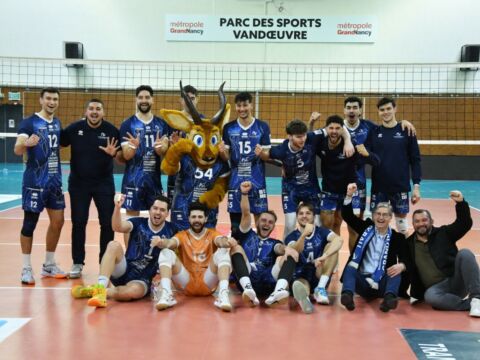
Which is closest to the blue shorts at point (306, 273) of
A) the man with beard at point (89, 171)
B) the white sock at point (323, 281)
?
the white sock at point (323, 281)

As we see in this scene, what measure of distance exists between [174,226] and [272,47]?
13956mm

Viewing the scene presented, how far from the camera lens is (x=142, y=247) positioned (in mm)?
5598

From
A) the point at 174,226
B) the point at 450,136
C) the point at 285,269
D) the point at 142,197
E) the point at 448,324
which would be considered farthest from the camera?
the point at 450,136

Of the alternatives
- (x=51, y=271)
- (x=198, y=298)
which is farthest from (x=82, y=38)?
(x=198, y=298)

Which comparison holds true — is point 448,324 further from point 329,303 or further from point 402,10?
point 402,10

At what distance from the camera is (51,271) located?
6.36 m

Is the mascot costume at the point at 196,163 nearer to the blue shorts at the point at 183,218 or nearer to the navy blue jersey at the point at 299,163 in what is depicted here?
the blue shorts at the point at 183,218

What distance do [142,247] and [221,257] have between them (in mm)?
833

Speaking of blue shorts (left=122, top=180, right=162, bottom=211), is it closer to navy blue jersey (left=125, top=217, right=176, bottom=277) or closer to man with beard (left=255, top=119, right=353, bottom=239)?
navy blue jersey (left=125, top=217, right=176, bottom=277)

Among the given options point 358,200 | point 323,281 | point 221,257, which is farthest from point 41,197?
point 358,200

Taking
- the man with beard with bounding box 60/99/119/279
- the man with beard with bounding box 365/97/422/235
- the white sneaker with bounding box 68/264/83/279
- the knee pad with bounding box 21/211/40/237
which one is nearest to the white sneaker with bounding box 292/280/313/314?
the man with beard with bounding box 365/97/422/235

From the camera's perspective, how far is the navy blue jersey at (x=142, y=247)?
557 centimetres

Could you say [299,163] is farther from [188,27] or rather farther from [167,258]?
[188,27]

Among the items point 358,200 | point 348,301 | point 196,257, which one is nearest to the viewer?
point 348,301
